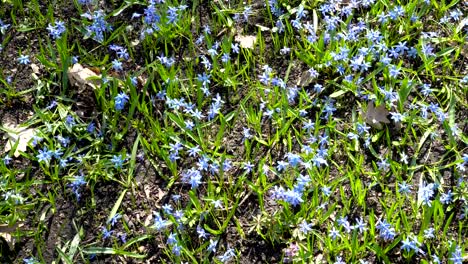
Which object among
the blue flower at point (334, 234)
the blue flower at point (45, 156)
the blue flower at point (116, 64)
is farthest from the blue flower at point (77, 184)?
the blue flower at point (334, 234)

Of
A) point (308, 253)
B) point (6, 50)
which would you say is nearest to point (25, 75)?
point (6, 50)

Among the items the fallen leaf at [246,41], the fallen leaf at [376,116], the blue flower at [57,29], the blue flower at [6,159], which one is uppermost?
the blue flower at [57,29]

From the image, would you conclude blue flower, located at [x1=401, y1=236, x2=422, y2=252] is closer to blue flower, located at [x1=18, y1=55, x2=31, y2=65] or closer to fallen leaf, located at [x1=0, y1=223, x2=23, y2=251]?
fallen leaf, located at [x1=0, y1=223, x2=23, y2=251]

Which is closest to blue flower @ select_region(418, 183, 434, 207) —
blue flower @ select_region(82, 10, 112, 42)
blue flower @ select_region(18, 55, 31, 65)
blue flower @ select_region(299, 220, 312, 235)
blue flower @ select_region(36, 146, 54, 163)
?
blue flower @ select_region(299, 220, 312, 235)

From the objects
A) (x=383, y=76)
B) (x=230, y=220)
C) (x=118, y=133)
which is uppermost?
(x=383, y=76)

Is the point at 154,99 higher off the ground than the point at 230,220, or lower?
higher

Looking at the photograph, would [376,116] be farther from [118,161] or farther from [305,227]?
[118,161]

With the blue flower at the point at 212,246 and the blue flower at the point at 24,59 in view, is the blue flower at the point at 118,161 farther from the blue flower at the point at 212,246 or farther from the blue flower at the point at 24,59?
the blue flower at the point at 24,59

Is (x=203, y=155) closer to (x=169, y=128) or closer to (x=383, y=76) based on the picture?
(x=169, y=128)

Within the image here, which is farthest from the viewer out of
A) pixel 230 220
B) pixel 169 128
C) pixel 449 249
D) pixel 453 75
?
pixel 453 75
